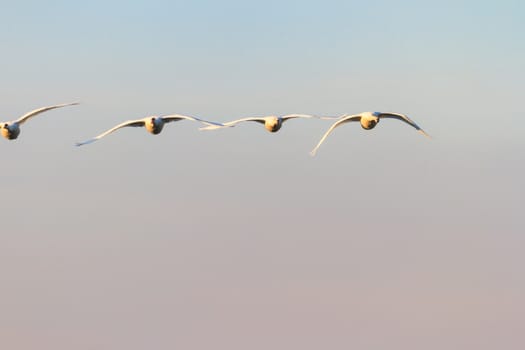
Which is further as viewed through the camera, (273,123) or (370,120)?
(273,123)

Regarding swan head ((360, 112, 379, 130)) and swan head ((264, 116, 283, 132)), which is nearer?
swan head ((360, 112, 379, 130))

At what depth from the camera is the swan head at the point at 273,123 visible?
155 m

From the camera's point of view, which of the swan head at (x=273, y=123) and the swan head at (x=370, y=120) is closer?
the swan head at (x=370, y=120)

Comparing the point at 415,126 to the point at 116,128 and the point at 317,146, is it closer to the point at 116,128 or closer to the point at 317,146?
the point at 317,146

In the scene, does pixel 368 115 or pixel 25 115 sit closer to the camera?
pixel 368 115

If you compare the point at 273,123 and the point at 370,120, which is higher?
the point at 370,120

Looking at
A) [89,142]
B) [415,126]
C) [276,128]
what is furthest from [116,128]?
[415,126]

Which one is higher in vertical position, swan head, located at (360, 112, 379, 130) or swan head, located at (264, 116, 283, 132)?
swan head, located at (360, 112, 379, 130)

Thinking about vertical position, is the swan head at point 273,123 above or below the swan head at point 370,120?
below

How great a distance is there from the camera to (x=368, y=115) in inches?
5906

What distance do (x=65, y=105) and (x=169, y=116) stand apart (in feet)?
30.5

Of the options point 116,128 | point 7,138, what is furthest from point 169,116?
point 7,138

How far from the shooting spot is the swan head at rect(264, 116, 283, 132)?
155 meters

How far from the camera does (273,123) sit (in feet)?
508
